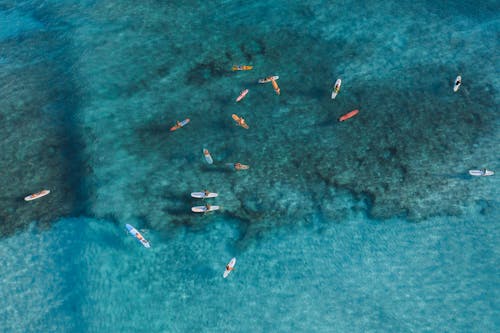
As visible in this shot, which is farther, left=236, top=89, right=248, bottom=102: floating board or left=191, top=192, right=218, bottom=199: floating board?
left=236, top=89, right=248, bottom=102: floating board

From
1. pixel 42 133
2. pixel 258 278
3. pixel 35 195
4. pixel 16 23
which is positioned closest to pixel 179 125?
pixel 42 133

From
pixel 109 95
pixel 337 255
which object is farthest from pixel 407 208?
pixel 109 95

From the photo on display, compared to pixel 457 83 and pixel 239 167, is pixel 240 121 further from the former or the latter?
pixel 457 83

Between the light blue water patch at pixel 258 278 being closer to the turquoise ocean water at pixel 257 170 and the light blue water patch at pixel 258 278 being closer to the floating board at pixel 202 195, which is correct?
the turquoise ocean water at pixel 257 170

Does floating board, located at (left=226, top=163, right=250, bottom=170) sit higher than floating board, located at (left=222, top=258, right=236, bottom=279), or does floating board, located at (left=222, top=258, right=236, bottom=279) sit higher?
floating board, located at (left=226, top=163, right=250, bottom=170)

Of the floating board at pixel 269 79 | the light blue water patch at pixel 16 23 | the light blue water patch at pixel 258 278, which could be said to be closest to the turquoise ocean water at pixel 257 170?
the light blue water patch at pixel 258 278

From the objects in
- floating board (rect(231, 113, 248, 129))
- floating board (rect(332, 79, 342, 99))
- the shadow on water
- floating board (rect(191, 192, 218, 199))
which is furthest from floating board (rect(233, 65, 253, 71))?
the shadow on water

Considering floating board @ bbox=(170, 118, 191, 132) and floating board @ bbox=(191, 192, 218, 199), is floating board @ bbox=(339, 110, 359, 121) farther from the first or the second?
floating board @ bbox=(170, 118, 191, 132)

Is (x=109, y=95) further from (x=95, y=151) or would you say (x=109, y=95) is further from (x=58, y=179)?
(x=58, y=179)
